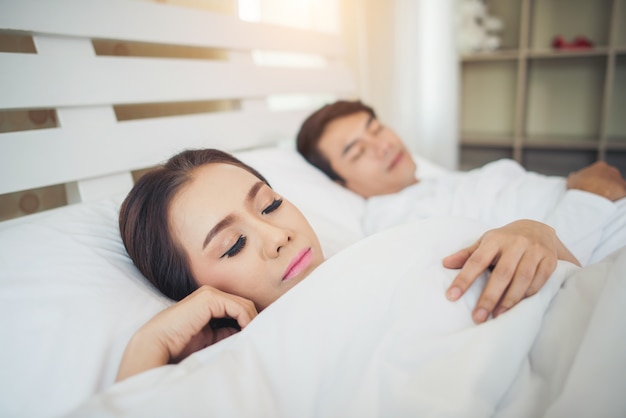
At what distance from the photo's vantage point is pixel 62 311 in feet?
2.49

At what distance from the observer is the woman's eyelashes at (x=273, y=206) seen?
34.8 inches

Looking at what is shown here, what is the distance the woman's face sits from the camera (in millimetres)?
809

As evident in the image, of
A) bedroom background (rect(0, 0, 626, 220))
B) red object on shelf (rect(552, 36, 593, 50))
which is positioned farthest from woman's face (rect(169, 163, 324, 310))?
red object on shelf (rect(552, 36, 593, 50))

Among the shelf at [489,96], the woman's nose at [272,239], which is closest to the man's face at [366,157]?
the woman's nose at [272,239]

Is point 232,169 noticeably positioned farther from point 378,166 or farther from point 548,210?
point 548,210

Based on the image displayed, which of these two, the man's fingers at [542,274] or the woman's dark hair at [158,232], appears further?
the woman's dark hair at [158,232]

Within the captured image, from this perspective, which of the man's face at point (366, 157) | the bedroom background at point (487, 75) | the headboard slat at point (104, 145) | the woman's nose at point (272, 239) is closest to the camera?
the woman's nose at point (272, 239)

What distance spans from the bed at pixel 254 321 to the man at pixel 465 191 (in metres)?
0.10

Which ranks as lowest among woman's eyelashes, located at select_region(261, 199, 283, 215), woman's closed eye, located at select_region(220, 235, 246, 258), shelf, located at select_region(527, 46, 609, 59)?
woman's closed eye, located at select_region(220, 235, 246, 258)

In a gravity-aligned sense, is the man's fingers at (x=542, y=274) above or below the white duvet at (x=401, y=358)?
above

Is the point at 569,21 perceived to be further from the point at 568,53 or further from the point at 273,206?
the point at 273,206

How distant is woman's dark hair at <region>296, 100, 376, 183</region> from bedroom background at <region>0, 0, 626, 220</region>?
1.90 feet

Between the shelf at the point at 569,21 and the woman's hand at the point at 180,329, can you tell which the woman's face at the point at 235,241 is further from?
the shelf at the point at 569,21

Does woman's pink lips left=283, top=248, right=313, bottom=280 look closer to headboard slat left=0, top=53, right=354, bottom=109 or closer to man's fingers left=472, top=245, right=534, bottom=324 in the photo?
man's fingers left=472, top=245, right=534, bottom=324
